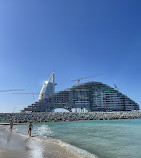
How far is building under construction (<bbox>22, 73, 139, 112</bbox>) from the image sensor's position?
121m

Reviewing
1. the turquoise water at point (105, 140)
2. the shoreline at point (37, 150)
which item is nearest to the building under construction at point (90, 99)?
the turquoise water at point (105, 140)

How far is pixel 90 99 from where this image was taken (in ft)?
431

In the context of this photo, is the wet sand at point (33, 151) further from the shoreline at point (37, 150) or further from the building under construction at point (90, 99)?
the building under construction at point (90, 99)

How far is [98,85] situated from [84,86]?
15025mm

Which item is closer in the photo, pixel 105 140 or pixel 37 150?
pixel 37 150

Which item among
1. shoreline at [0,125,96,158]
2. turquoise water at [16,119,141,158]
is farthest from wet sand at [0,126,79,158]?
turquoise water at [16,119,141,158]

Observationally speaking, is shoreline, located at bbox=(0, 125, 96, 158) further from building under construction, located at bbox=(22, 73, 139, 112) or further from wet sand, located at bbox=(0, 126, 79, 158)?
building under construction, located at bbox=(22, 73, 139, 112)

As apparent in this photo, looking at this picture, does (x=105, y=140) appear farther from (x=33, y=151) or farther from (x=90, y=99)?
(x=90, y=99)

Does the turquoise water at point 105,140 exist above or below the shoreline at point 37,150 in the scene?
below

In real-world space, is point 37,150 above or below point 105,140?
above

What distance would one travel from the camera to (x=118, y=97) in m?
127

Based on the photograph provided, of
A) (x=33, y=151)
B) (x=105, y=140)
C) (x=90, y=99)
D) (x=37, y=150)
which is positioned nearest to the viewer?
(x=33, y=151)

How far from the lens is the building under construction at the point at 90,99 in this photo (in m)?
121

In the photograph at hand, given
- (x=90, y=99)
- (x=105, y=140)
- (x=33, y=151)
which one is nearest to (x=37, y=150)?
(x=33, y=151)
